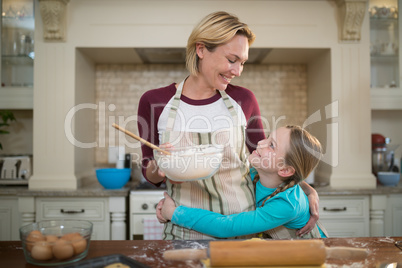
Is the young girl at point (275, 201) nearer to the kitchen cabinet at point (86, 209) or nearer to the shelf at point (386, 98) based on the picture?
the kitchen cabinet at point (86, 209)

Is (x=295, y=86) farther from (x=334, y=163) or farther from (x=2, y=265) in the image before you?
(x=2, y=265)

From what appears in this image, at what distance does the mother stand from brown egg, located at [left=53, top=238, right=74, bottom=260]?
0.51 metres

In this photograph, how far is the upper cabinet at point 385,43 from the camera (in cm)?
338

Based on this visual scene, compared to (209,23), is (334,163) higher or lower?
lower

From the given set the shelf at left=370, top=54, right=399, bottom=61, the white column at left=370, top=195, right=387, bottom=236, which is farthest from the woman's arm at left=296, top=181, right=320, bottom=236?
the shelf at left=370, top=54, right=399, bottom=61

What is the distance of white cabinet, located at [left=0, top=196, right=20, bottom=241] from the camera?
3102mm

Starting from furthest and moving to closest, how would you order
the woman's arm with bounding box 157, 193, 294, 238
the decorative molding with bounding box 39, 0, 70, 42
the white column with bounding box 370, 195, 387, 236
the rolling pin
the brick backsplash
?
1. the brick backsplash
2. the white column with bounding box 370, 195, 387, 236
3. the decorative molding with bounding box 39, 0, 70, 42
4. the woman's arm with bounding box 157, 193, 294, 238
5. the rolling pin

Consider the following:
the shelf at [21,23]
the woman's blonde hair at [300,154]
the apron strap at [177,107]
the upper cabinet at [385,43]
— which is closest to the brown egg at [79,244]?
the apron strap at [177,107]

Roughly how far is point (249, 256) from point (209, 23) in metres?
0.93

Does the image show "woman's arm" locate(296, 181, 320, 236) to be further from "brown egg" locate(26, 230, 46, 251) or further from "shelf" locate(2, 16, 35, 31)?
"shelf" locate(2, 16, 35, 31)

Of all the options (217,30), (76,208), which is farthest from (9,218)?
(217,30)

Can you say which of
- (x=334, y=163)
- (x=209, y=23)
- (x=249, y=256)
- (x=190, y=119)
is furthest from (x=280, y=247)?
(x=334, y=163)

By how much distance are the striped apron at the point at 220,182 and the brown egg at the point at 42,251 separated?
1.84ft

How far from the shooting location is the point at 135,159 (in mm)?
3693
